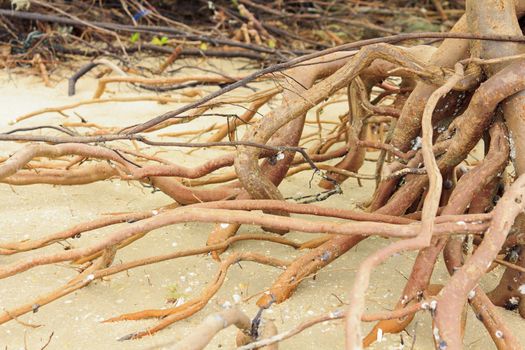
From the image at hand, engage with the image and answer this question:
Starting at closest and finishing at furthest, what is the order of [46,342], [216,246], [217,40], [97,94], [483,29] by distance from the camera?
[46,342], [483,29], [216,246], [97,94], [217,40]

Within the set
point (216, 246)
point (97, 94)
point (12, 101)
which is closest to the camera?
point (216, 246)

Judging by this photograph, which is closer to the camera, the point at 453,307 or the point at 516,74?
the point at 453,307

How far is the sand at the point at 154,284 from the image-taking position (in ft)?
3.76

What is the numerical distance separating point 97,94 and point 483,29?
157cm

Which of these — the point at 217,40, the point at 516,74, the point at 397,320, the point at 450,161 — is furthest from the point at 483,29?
the point at 217,40

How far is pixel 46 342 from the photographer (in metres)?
1.12

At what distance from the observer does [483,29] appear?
1.29 meters

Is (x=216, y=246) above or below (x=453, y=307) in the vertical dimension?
below

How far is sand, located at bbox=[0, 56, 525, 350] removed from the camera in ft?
3.76

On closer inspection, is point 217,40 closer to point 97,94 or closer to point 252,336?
point 97,94

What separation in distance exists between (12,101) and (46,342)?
1780 mm

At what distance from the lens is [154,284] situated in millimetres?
Answer: 1319

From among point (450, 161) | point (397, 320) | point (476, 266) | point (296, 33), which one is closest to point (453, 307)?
point (476, 266)

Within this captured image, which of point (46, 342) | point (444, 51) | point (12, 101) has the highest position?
point (444, 51)
